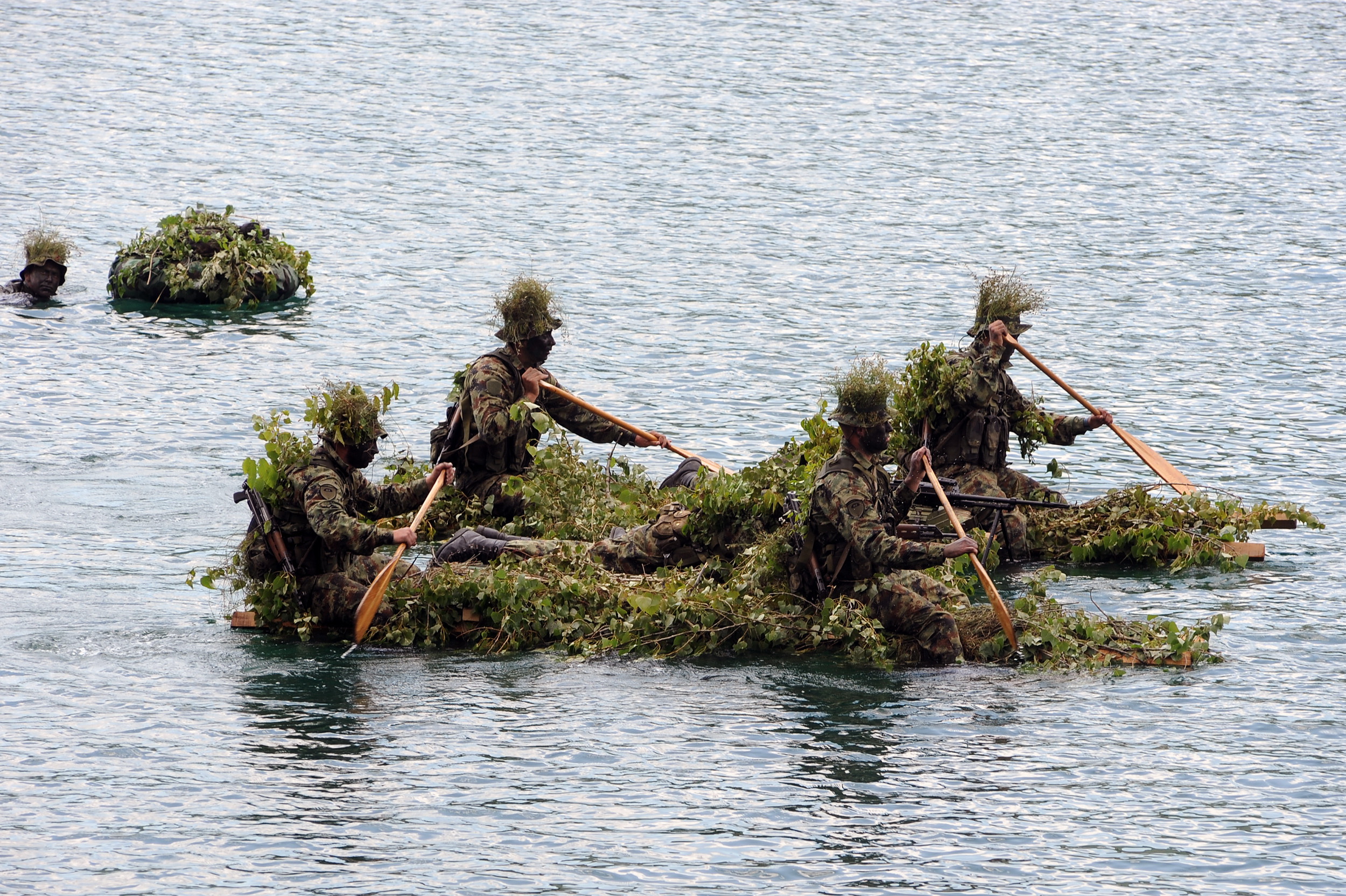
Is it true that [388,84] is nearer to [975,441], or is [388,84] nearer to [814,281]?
[814,281]

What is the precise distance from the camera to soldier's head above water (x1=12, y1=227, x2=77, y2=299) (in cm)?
3105

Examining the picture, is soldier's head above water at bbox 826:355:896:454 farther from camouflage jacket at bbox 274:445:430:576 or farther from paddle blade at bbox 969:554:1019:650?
camouflage jacket at bbox 274:445:430:576

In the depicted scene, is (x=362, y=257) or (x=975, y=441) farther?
(x=362, y=257)

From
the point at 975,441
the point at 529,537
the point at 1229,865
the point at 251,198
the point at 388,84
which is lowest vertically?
the point at 1229,865

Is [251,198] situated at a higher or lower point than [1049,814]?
higher

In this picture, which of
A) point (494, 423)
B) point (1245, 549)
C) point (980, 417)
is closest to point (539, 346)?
point (494, 423)

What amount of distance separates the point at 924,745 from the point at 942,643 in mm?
1679

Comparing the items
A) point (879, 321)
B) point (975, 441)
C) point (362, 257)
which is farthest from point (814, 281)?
point (975, 441)

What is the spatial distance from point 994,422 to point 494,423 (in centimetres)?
518

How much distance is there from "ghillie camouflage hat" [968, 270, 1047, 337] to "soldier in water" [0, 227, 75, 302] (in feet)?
56.4

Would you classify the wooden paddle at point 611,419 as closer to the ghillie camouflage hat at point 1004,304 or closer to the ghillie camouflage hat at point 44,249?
the ghillie camouflage hat at point 1004,304

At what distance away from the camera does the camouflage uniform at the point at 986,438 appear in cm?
1945

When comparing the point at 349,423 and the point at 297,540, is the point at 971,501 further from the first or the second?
the point at 297,540

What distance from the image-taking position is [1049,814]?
13.5 m
